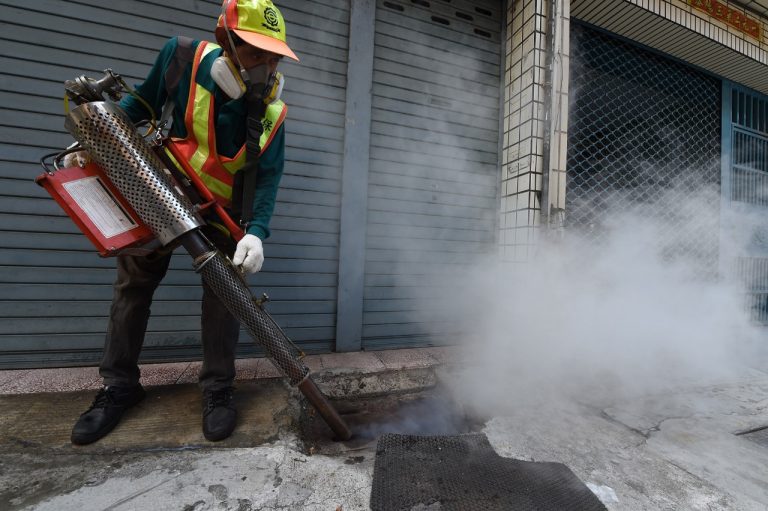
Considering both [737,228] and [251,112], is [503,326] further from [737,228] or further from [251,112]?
[737,228]

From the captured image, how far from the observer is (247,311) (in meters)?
1.73

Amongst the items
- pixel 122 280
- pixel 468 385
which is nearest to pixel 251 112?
pixel 122 280

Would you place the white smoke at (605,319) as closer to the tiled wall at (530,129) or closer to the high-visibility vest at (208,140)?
the tiled wall at (530,129)

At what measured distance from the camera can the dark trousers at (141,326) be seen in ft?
6.30

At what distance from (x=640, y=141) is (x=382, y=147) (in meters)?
3.37

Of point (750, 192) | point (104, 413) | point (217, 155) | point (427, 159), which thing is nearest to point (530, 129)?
point (427, 159)

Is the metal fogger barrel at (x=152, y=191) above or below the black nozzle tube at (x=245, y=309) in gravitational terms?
above

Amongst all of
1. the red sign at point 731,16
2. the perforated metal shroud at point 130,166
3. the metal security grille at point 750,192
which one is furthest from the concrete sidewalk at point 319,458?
the red sign at point 731,16

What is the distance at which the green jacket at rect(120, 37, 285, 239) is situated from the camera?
179 centimetres

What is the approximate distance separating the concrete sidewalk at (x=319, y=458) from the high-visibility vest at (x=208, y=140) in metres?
1.36

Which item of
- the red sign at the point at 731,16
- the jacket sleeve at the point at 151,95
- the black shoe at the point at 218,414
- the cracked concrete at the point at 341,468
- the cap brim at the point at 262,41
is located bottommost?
the cracked concrete at the point at 341,468

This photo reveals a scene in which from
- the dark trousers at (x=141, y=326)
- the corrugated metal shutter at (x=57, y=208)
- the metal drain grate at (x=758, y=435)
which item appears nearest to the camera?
the dark trousers at (x=141, y=326)

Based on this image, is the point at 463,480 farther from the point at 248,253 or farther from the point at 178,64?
the point at 178,64

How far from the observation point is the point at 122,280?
194 centimetres
